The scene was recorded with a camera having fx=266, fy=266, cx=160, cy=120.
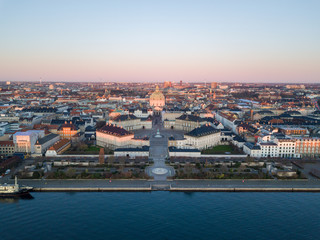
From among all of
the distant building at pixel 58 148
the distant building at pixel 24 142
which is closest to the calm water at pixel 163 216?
the distant building at pixel 58 148

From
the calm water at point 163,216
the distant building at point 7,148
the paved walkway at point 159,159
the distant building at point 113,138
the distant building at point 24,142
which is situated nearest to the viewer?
the calm water at point 163,216

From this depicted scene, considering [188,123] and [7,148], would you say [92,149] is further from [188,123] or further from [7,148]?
[188,123]

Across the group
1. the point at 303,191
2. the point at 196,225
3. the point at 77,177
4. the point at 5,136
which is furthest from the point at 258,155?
the point at 5,136

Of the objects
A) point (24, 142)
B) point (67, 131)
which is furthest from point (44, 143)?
point (67, 131)

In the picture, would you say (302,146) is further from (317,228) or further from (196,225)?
(196,225)

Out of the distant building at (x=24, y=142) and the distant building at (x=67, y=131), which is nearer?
the distant building at (x=24, y=142)

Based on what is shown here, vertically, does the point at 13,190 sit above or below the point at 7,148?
below

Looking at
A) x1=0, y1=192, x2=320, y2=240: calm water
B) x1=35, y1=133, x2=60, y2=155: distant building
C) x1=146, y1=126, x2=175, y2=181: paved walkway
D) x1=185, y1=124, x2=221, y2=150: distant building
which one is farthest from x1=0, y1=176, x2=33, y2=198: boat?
x1=185, y1=124, x2=221, y2=150: distant building

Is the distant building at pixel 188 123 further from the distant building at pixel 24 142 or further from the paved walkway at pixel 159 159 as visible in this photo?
the distant building at pixel 24 142
